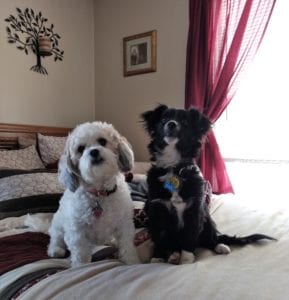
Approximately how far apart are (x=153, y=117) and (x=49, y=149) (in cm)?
146

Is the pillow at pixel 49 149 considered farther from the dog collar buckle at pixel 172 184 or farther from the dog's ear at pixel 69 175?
the dog collar buckle at pixel 172 184

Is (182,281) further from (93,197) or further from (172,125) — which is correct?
(172,125)

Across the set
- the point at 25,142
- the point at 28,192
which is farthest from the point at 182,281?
the point at 25,142

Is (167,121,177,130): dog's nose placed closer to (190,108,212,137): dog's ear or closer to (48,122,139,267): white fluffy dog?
(190,108,212,137): dog's ear

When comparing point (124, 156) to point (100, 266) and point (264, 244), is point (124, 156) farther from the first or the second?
point (264, 244)

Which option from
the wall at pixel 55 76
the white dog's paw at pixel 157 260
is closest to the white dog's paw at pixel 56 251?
the white dog's paw at pixel 157 260

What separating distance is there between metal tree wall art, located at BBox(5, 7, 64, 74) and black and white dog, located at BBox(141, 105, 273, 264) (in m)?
2.16

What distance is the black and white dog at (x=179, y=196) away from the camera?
123 cm

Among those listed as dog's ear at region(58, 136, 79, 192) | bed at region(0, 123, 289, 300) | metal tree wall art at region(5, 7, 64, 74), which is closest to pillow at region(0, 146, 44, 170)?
bed at region(0, 123, 289, 300)

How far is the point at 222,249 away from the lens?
3.95 ft

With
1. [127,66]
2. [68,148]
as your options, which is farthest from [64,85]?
[68,148]

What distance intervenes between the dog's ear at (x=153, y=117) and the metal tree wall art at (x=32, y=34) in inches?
78.8

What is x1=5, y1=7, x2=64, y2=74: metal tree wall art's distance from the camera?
2.89 metres

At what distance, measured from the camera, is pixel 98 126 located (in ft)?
4.09
